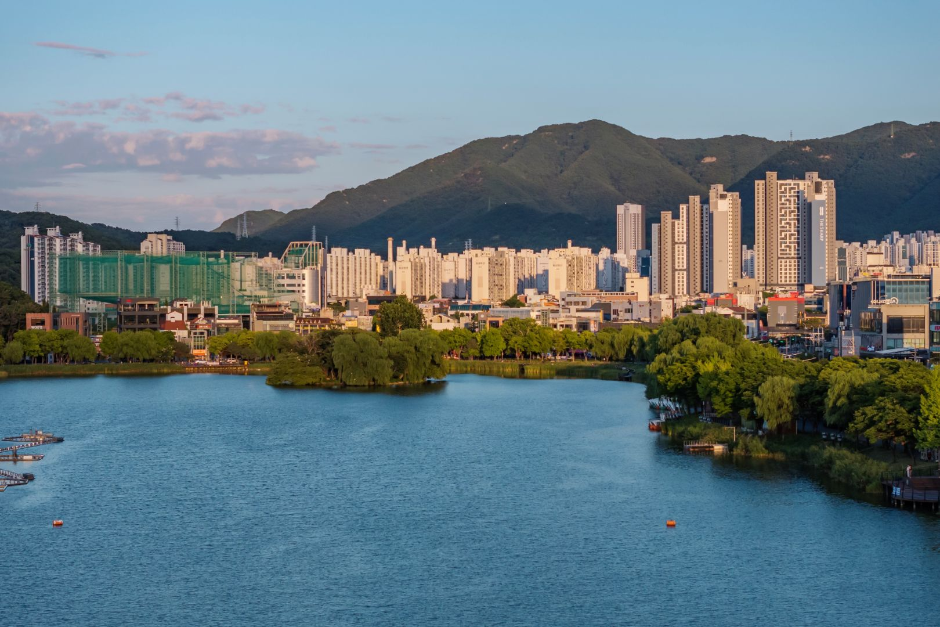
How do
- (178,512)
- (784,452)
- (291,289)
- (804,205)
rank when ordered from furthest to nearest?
(804,205) → (291,289) → (784,452) → (178,512)

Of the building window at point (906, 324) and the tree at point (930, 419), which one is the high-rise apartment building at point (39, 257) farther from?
the tree at point (930, 419)

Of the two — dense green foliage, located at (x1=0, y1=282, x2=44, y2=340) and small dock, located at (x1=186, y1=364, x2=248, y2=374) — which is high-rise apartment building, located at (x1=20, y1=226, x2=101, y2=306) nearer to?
dense green foliage, located at (x1=0, y1=282, x2=44, y2=340)

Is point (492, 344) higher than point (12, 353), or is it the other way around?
point (492, 344)

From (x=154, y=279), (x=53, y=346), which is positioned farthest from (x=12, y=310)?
(x=154, y=279)

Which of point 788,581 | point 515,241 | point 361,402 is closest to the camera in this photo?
point 788,581

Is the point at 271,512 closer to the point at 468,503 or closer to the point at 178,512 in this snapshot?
the point at 178,512

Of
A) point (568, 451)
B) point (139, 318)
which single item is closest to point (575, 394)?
point (568, 451)

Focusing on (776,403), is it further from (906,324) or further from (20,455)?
(20,455)
